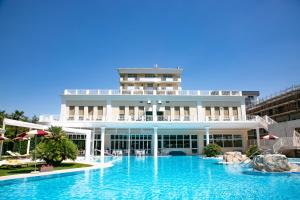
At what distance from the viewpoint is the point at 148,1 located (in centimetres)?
1234

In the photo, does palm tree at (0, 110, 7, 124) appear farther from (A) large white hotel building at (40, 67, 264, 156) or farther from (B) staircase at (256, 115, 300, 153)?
(B) staircase at (256, 115, 300, 153)

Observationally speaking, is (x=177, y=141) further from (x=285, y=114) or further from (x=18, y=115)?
(x=18, y=115)

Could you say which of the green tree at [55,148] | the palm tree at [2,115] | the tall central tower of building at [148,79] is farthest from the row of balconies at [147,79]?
the green tree at [55,148]

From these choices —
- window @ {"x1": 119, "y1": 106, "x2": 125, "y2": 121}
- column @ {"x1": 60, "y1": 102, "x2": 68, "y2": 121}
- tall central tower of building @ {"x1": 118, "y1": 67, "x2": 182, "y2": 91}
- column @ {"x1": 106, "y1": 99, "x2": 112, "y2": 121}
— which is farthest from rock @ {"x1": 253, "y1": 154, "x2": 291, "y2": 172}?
tall central tower of building @ {"x1": 118, "y1": 67, "x2": 182, "y2": 91}

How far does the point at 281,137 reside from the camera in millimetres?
24234

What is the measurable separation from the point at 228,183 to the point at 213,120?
21400 millimetres

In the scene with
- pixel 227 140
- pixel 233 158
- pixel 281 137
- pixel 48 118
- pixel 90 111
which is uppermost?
pixel 90 111

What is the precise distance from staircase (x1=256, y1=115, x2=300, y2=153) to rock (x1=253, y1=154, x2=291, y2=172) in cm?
720

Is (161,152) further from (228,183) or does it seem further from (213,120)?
(228,183)

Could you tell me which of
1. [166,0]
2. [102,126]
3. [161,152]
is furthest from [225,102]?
[166,0]

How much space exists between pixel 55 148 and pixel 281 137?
2143 cm

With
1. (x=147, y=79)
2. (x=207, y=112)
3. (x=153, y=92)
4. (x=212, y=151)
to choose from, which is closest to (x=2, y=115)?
(x=153, y=92)

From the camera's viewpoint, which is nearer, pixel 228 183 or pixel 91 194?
pixel 91 194

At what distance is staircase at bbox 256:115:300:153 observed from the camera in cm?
2198
